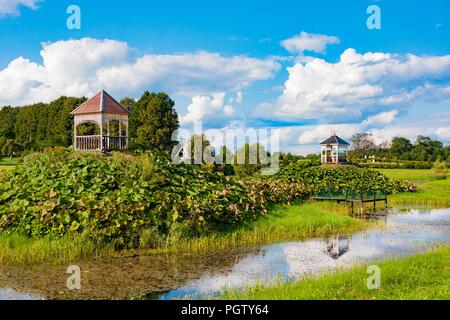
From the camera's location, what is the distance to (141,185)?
16.5m

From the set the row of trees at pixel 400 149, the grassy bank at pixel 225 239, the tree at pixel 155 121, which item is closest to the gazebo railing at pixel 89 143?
the grassy bank at pixel 225 239

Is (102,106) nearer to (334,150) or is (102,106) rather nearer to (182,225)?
(182,225)

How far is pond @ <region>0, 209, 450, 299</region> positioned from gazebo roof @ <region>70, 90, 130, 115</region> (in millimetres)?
9951

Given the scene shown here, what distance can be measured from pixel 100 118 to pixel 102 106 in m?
0.55

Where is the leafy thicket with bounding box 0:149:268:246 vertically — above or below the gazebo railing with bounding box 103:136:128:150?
below

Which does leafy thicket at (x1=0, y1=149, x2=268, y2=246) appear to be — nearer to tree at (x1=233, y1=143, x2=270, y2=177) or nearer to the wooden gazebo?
the wooden gazebo

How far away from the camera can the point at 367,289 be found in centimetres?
905

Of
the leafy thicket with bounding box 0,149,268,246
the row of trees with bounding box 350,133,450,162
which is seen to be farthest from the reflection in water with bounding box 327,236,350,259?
the row of trees with bounding box 350,133,450,162

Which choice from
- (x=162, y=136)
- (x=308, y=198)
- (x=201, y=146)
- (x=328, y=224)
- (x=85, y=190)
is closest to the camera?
(x=85, y=190)

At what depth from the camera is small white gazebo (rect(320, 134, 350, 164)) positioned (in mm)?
41969
